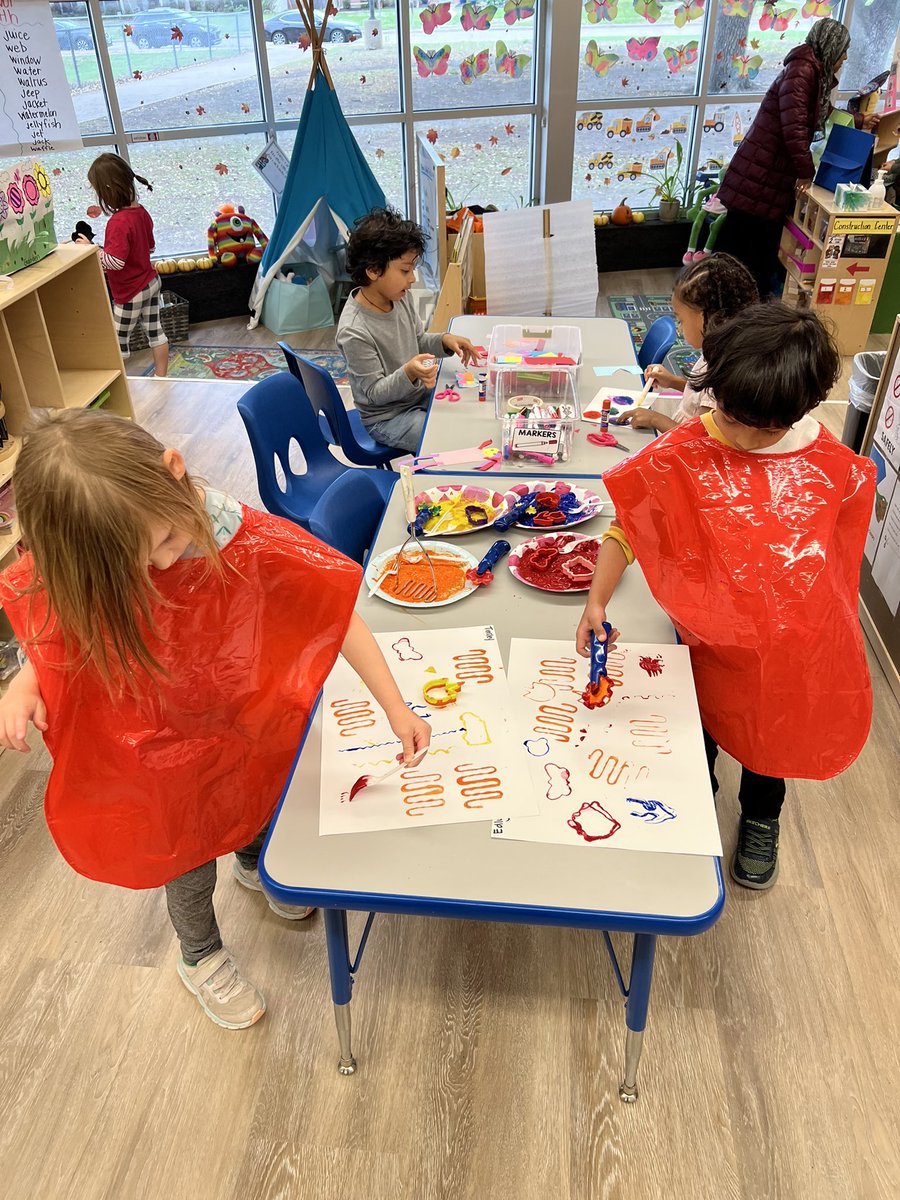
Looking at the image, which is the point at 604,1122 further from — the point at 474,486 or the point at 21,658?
the point at 21,658

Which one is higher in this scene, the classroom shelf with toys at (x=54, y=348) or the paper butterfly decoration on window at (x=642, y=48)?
the paper butterfly decoration on window at (x=642, y=48)

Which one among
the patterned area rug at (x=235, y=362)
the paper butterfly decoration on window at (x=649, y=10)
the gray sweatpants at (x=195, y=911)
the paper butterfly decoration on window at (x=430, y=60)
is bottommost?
the patterned area rug at (x=235, y=362)

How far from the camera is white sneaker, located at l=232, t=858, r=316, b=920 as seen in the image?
72.6 inches

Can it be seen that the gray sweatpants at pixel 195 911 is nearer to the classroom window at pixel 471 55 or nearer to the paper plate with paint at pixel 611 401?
the paper plate with paint at pixel 611 401

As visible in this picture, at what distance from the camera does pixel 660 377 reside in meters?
2.40

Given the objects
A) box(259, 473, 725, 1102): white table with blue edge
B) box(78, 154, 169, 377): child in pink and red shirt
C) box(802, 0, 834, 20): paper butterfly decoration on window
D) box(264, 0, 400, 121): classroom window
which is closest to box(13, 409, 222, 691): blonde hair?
box(259, 473, 725, 1102): white table with blue edge

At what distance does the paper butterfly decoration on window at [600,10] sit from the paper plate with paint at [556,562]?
4421mm

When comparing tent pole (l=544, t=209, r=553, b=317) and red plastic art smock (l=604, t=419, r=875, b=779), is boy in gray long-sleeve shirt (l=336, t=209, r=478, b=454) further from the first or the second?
red plastic art smock (l=604, t=419, r=875, b=779)

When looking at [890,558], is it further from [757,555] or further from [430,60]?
[430,60]

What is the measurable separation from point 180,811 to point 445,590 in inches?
23.3

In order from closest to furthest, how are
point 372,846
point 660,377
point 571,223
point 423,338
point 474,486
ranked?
point 372,846
point 474,486
point 660,377
point 423,338
point 571,223

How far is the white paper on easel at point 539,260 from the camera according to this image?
319 cm

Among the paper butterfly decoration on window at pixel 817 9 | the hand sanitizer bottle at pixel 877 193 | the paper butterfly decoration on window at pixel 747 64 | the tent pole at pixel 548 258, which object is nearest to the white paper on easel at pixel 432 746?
the tent pole at pixel 548 258

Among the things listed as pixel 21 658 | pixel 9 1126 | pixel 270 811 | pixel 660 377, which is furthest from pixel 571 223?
pixel 9 1126
